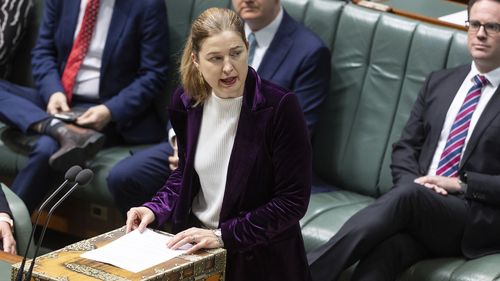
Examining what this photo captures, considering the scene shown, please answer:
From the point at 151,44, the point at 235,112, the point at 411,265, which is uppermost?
the point at 235,112

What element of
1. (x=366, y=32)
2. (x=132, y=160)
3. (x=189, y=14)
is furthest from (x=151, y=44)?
(x=366, y=32)

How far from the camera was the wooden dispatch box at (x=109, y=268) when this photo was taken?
2.34m

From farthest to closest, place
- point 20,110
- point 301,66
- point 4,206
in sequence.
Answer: point 20,110, point 301,66, point 4,206

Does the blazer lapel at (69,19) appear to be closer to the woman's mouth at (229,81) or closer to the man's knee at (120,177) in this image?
the man's knee at (120,177)

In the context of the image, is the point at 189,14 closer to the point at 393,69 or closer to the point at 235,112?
the point at 393,69

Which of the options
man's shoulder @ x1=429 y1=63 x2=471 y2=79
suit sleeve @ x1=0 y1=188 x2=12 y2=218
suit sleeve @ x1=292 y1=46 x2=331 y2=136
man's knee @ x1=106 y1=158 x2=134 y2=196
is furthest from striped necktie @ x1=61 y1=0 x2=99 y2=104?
man's shoulder @ x1=429 y1=63 x2=471 y2=79

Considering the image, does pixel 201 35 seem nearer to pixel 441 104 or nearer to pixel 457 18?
pixel 441 104

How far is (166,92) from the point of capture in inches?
173

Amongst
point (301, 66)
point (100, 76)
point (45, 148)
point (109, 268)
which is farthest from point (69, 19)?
point (109, 268)

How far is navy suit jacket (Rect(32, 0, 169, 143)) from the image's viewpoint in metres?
4.25

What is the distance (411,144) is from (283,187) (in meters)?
1.10

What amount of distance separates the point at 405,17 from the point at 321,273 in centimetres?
119

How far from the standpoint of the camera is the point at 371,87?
13.0 feet

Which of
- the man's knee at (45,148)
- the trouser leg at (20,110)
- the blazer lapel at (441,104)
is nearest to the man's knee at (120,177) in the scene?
the man's knee at (45,148)
